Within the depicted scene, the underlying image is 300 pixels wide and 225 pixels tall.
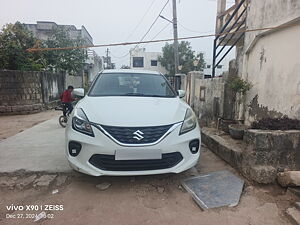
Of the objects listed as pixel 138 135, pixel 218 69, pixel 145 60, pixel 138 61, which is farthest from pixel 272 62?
pixel 138 61

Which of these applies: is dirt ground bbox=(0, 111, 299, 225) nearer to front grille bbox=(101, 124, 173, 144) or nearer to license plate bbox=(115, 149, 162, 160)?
license plate bbox=(115, 149, 162, 160)

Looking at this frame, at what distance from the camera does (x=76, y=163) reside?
234cm

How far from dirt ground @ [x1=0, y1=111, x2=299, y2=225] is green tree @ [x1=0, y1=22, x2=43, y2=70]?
7.80m

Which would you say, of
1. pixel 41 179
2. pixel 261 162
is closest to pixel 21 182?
pixel 41 179

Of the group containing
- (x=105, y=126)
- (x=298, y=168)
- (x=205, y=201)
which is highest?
(x=105, y=126)

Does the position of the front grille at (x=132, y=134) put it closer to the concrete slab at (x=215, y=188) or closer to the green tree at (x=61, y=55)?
the concrete slab at (x=215, y=188)

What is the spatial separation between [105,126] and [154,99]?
975 millimetres

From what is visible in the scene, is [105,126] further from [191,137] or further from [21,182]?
[21,182]

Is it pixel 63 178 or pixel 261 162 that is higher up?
pixel 261 162

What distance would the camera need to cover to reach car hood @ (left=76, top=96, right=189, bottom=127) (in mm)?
2297

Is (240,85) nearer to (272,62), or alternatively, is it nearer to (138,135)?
(272,62)

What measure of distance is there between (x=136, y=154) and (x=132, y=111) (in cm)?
54

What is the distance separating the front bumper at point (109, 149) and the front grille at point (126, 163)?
0.09 feet

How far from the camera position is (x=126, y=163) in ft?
7.32
